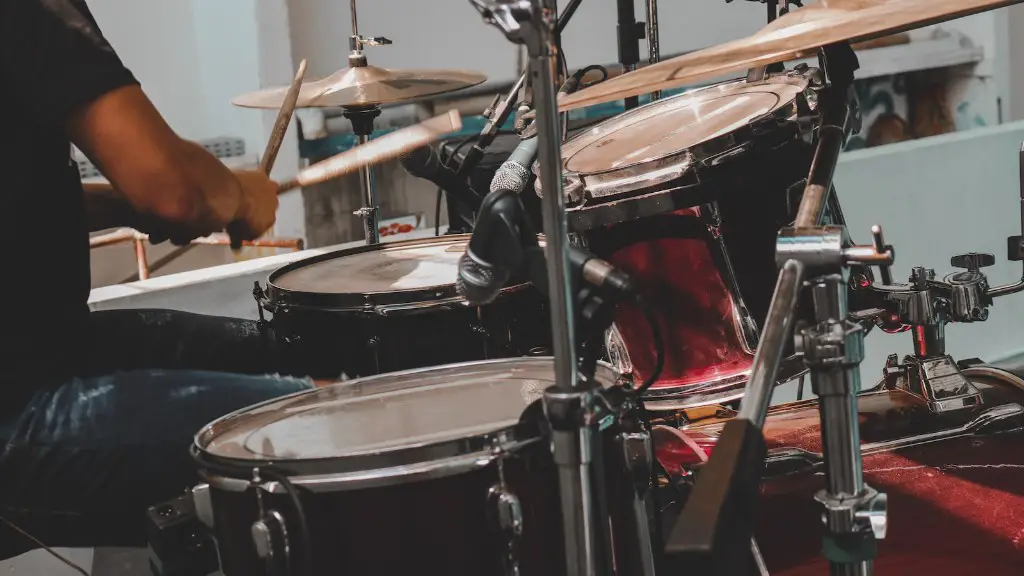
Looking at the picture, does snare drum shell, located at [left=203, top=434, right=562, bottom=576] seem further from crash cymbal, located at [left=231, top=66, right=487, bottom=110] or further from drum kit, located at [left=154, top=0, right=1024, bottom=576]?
crash cymbal, located at [left=231, top=66, right=487, bottom=110]

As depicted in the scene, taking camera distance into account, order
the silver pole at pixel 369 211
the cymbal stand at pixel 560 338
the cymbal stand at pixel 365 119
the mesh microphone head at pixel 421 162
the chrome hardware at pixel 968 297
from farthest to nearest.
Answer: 1. the silver pole at pixel 369 211
2. the cymbal stand at pixel 365 119
3. the mesh microphone head at pixel 421 162
4. the chrome hardware at pixel 968 297
5. the cymbal stand at pixel 560 338

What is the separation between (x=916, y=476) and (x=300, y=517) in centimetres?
99

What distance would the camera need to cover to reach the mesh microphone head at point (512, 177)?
1.87 m

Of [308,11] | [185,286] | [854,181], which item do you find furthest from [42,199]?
[308,11]

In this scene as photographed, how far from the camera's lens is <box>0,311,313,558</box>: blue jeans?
4.16 feet

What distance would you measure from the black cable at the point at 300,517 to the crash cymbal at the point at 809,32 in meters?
0.62

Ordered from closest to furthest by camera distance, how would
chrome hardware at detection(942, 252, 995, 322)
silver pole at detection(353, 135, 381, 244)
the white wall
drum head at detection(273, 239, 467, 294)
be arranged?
chrome hardware at detection(942, 252, 995, 322) < drum head at detection(273, 239, 467, 294) < silver pole at detection(353, 135, 381, 244) < the white wall

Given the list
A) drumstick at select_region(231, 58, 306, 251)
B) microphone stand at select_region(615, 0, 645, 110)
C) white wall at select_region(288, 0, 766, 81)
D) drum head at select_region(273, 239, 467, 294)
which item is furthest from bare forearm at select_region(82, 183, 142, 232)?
white wall at select_region(288, 0, 766, 81)

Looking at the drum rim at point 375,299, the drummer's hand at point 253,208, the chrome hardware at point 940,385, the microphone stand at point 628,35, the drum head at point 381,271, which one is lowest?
the chrome hardware at point 940,385

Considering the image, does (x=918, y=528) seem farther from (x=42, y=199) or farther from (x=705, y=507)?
(x=42, y=199)

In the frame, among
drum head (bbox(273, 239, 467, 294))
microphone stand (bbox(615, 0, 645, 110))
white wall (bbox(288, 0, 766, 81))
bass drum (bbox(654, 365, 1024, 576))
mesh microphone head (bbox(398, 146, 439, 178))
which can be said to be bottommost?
bass drum (bbox(654, 365, 1024, 576))

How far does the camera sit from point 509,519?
1.01 meters

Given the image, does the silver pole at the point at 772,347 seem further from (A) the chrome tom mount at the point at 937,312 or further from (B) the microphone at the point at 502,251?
(A) the chrome tom mount at the point at 937,312

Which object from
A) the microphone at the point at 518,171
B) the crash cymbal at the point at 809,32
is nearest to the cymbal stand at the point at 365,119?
the microphone at the point at 518,171
